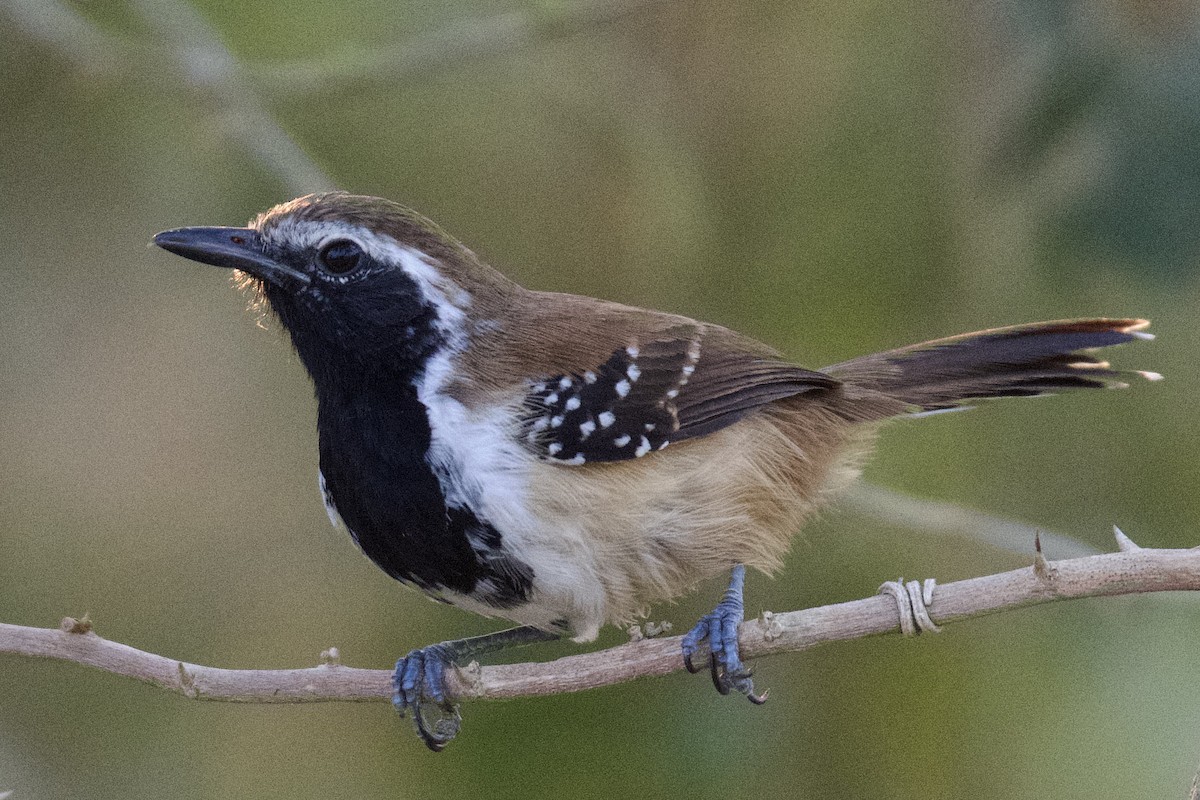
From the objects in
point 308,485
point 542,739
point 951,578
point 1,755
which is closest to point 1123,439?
point 951,578

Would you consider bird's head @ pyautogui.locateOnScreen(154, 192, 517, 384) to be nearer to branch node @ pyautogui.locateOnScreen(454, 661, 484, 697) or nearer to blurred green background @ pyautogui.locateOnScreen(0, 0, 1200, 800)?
blurred green background @ pyautogui.locateOnScreen(0, 0, 1200, 800)

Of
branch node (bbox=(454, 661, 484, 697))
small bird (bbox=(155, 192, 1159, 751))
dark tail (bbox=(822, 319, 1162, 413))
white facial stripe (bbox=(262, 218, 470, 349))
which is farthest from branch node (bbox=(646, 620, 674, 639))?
dark tail (bbox=(822, 319, 1162, 413))

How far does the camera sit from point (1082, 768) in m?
5.05

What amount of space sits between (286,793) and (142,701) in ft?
2.43

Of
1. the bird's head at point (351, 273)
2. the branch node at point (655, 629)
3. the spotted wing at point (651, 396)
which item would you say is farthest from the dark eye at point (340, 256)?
the branch node at point (655, 629)

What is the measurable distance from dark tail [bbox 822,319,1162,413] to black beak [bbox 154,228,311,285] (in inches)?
79.5

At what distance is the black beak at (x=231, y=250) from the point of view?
4254mm

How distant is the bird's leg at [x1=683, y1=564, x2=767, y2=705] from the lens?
4156 millimetres

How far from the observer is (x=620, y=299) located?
→ 6.34 meters

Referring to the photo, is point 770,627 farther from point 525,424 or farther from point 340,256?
point 340,256

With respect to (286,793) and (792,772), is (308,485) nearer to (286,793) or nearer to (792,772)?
(286,793)

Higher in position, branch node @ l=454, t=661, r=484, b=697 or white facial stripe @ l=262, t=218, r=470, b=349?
white facial stripe @ l=262, t=218, r=470, b=349

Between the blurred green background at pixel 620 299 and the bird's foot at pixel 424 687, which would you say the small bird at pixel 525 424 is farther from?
the blurred green background at pixel 620 299

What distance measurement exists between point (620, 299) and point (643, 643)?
2.56 meters
